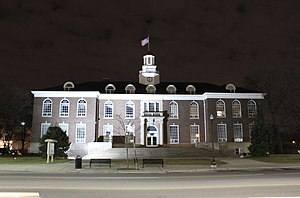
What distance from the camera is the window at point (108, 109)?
166 ft

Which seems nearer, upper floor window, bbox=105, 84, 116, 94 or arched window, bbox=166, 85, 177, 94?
upper floor window, bbox=105, 84, 116, 94

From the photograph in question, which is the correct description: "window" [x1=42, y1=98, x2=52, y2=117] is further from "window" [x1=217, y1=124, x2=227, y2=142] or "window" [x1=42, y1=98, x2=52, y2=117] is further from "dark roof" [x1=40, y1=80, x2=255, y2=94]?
"window" [x1=217, y1=124, x2=227, y2=142]

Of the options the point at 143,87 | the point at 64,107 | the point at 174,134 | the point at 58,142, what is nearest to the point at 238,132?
the point at 174,134

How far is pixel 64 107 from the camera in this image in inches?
1941

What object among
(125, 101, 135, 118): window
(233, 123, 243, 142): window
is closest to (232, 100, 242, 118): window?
(233, 123, 243, 142): window

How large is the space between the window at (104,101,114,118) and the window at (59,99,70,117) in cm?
593

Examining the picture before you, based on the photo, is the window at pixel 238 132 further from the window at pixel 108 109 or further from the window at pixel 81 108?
the window at pixel 81 108

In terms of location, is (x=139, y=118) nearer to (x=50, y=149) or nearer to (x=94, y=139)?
(x=94, y=139)

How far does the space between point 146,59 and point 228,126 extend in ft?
69.5

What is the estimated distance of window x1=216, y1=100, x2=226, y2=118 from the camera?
2003 inches

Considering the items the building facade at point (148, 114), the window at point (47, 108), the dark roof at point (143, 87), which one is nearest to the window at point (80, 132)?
the building facade at point (148, 114)

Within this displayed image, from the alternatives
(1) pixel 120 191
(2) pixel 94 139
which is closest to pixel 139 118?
(2) pixel 94 139

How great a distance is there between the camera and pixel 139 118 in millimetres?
50625

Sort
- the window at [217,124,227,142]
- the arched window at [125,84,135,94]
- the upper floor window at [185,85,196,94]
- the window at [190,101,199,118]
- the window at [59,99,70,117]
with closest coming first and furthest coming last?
1. the window at [59,99,70,117]
2. the window at [217,124,227,142]
3. the arched window at [125,84,135,94]
4. the window at [190,101,199,118]
5. the upper floor window at [185,85,196,94]
